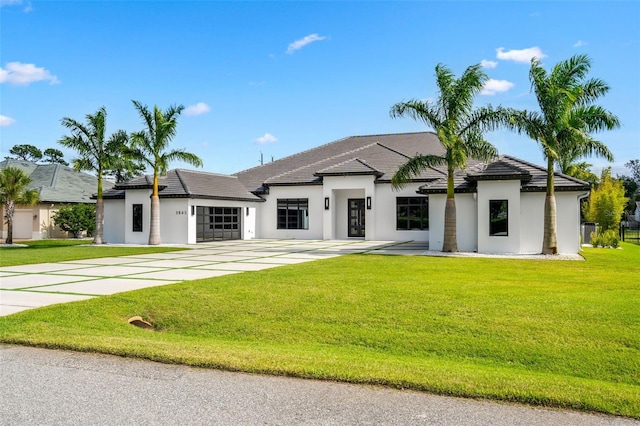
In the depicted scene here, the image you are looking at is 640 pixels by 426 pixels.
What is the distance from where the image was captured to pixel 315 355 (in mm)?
6234

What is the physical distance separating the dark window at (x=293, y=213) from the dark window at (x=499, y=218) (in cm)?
1372

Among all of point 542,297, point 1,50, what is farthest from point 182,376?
point 1,50

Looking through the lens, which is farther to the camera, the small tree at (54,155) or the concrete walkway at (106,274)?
the small tree at (54,155)

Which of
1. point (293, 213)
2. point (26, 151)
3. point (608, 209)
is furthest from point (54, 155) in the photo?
point (608, 209)

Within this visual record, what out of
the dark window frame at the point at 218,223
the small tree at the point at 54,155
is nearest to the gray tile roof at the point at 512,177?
the dark window frame at the point at 218,223

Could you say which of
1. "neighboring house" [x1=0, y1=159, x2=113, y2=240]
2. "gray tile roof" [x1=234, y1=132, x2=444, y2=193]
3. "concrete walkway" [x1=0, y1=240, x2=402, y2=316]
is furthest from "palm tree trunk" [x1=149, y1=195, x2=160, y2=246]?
"neighboring house" [x1=0, y1=159, x2=113, y2=240]

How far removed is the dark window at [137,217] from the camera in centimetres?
2791

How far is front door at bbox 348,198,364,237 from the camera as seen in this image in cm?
3127

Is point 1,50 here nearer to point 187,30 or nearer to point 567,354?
point 187,30

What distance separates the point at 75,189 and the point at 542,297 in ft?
122

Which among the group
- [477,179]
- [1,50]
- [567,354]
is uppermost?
[1,50]

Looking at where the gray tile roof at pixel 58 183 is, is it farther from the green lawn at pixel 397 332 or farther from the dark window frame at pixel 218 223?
the green lawn at pixel 397 332

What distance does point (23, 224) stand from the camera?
34.7m

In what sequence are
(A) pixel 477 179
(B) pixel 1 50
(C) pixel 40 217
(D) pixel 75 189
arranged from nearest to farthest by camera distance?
1. (B) pixel 1 50
2. (A) pixel 477 179
3. (C) pixel 40 217
4. (D) pixel 75 189
